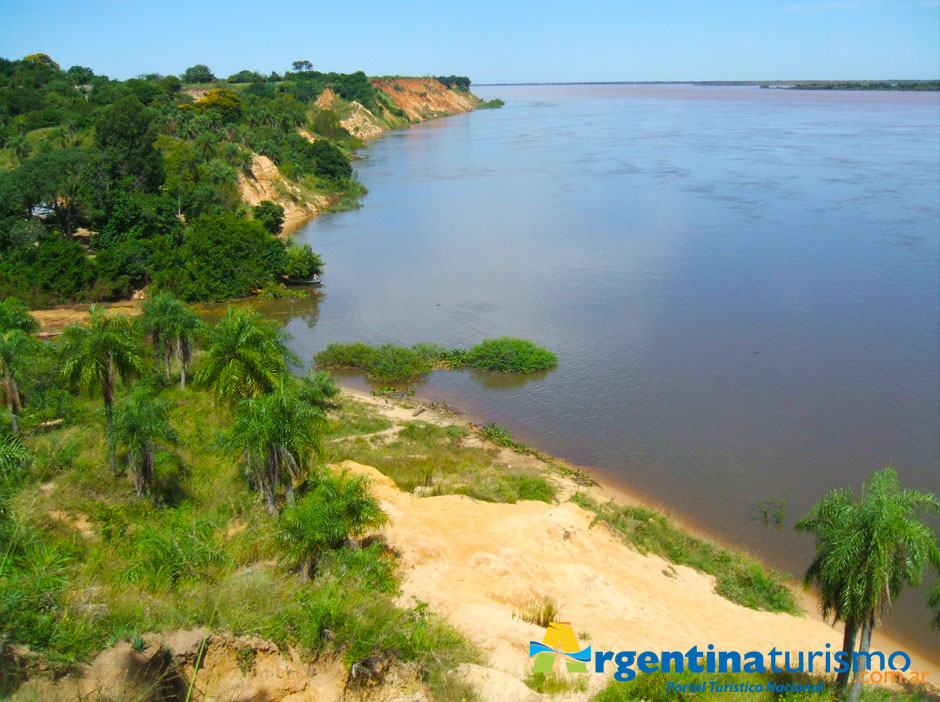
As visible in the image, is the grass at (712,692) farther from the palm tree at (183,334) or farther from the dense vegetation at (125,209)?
the dense vegetation at (125,209)

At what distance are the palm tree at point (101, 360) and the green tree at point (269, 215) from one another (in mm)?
35278

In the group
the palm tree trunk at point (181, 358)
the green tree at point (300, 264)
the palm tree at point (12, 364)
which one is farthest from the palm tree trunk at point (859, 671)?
the green tree at point (300, 264)

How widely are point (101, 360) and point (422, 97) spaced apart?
157 m

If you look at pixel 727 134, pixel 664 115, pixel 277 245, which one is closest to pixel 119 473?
pixel 277 245

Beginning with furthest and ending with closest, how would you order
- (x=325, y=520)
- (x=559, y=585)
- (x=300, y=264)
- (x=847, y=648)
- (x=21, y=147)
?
(x=21, y=147) < (x=300, y=264) < (x=559, y=585) < (x=325, y=520) < (x=847, y=648)

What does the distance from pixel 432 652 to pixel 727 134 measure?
111537 millimetres

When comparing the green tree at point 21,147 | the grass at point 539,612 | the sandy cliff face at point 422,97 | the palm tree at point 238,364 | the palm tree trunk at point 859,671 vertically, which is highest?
the sandy cliff face at point 422,97

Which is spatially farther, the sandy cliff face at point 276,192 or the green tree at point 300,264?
the sandy cliff face at point 276,192

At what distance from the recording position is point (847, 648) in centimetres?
1077

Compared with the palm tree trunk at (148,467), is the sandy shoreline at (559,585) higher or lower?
lower

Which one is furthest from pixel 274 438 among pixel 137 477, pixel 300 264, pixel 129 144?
pixel 129 144

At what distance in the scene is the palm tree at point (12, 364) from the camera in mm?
16766

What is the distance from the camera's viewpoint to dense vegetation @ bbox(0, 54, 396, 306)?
115ft

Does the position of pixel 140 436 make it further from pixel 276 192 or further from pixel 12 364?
pixel 276 192
